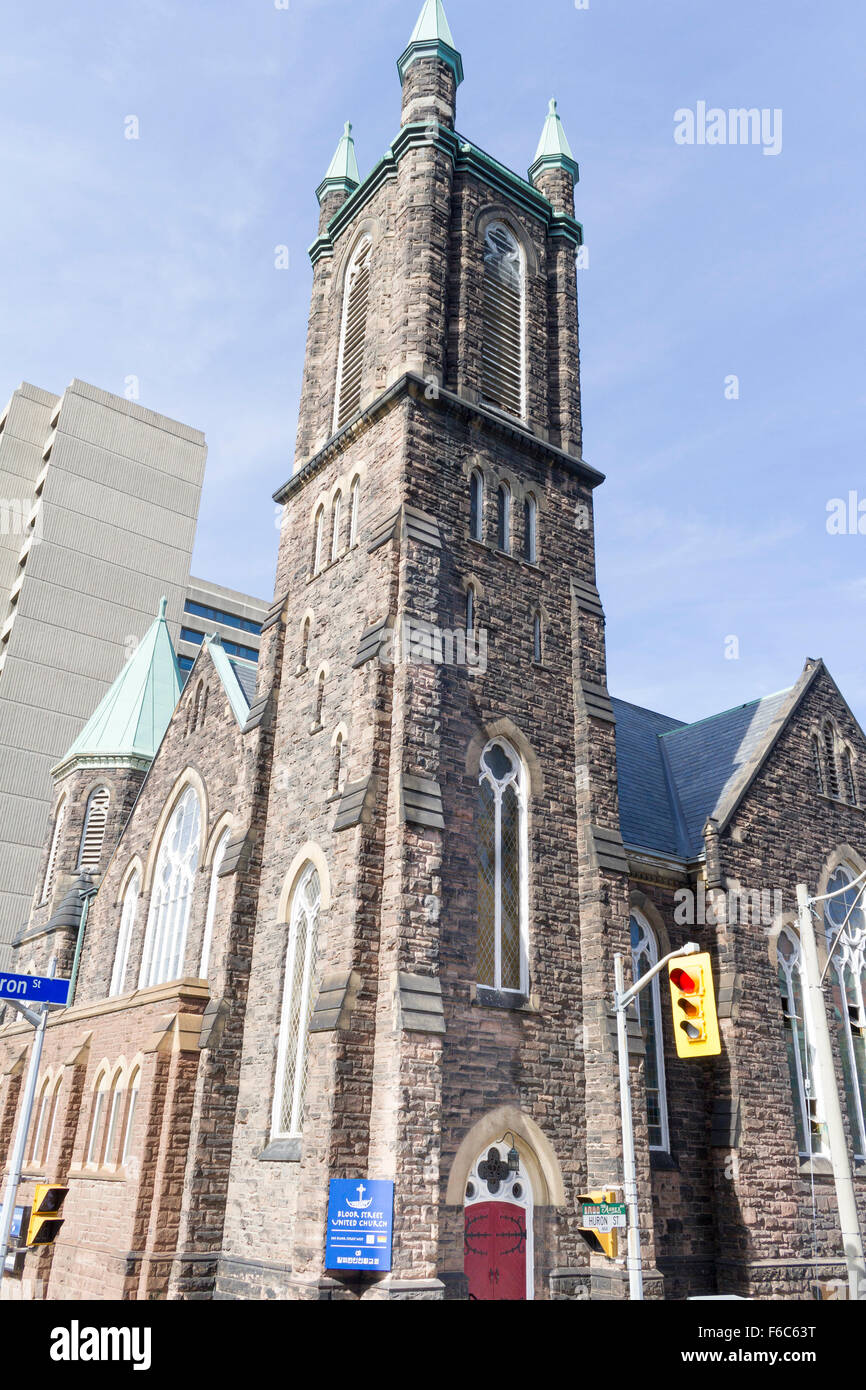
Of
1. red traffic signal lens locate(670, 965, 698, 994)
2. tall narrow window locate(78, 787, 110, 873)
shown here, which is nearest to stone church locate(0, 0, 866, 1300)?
tall narrow window locate(78, 787, 110, 873)

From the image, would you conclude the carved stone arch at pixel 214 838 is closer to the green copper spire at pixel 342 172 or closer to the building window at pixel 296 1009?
the building window at pixel 296 1009

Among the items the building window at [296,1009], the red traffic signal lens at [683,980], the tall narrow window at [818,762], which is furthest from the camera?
the tall narrow window at [818,762]

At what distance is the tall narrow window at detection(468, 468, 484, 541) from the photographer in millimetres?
21094

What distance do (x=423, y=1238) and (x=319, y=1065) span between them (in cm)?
272

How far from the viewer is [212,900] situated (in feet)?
77.1

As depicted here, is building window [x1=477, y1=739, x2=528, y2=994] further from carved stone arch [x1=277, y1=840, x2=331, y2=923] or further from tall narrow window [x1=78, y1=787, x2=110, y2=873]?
tall narrow window [x1=78, y1=787, x2=110, y2=873]

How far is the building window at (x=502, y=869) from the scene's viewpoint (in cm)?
1802

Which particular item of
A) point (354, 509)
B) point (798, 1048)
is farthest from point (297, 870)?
point (798, 1048)

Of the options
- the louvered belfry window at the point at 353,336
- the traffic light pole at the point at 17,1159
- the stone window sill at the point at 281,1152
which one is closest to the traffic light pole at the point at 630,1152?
the stone window sill at the point at 281,1152

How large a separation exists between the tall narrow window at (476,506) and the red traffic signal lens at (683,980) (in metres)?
10.6

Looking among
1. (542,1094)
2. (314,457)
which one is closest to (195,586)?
(314,457)

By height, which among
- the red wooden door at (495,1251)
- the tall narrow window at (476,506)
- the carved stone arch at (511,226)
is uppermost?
the carved stone arch at (511,226)

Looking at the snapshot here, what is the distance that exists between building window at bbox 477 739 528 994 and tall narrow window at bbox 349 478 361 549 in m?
5.18

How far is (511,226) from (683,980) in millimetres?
18905
